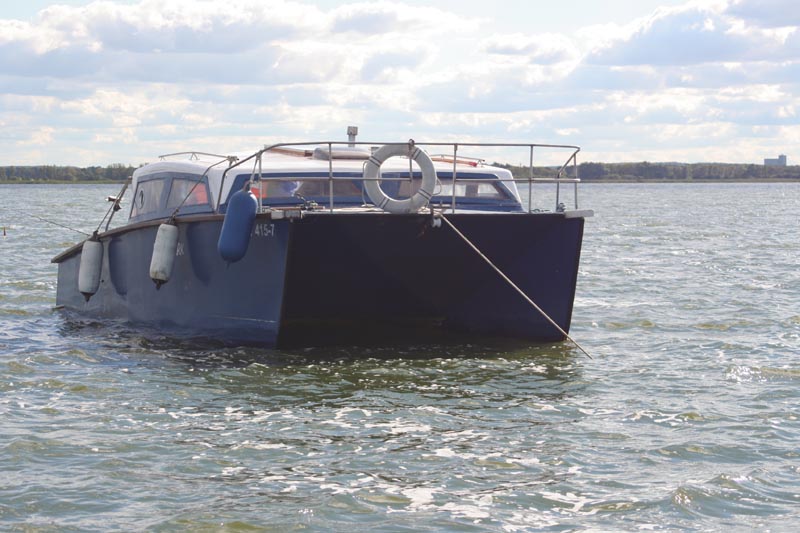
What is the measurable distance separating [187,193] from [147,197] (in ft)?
5.64

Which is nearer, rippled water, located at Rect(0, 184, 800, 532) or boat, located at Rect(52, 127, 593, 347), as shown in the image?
rippled water, located at Rect(0, 184, 800, 532)

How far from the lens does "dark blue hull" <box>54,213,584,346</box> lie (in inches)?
478

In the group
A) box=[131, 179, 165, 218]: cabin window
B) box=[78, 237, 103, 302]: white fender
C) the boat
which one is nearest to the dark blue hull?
the boat

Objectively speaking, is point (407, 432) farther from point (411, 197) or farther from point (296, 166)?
point (296, 166)

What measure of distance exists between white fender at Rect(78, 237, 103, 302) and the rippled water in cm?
61

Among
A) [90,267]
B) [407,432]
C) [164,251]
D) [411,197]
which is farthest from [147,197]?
[407,432]

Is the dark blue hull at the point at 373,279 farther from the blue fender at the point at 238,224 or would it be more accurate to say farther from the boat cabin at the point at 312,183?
the boat cabin at the point at 312,183

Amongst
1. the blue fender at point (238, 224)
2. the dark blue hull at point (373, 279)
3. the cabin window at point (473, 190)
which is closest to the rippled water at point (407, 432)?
the dark blue hull at point (373, 279)

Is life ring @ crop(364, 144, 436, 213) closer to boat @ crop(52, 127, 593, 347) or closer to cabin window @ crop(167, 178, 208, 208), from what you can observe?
boat @ crop(52, 127, 593, 347)

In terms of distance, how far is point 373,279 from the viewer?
12.6 meters

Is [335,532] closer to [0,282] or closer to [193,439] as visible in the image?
[193,439]

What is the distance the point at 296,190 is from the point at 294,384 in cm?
284

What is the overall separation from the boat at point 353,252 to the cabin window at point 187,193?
0.02 meters

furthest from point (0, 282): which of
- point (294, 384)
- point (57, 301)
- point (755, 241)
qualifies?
point (755, 241)
